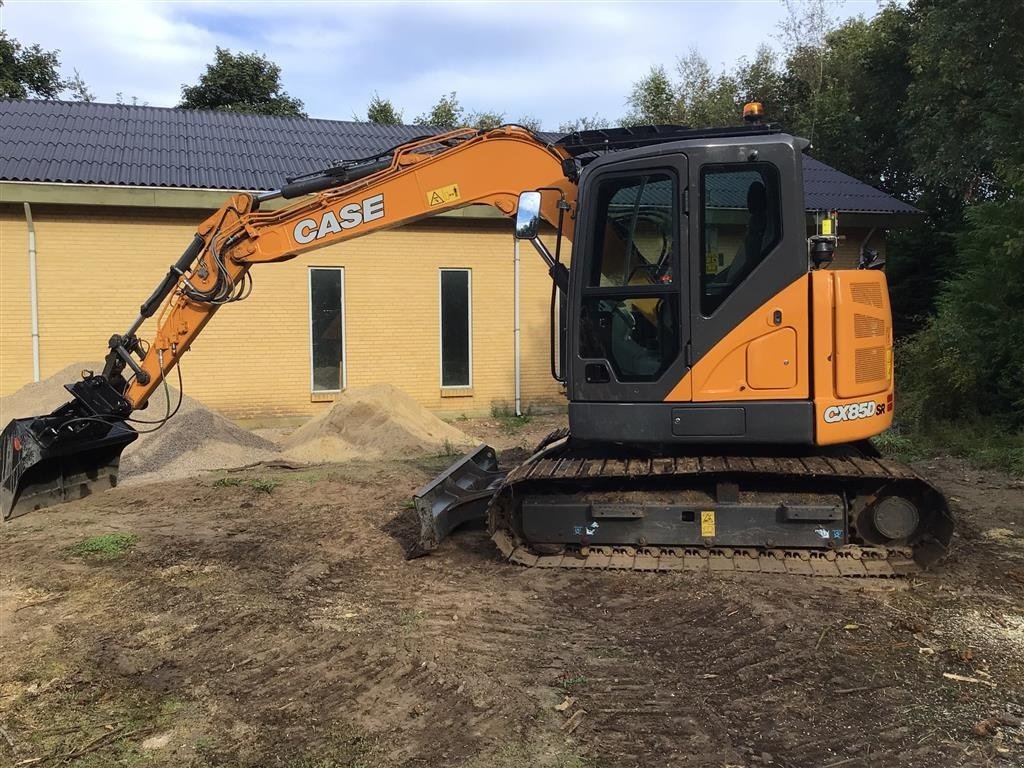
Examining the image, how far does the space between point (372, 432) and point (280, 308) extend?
3113mm

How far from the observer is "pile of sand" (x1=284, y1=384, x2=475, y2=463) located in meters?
9.72

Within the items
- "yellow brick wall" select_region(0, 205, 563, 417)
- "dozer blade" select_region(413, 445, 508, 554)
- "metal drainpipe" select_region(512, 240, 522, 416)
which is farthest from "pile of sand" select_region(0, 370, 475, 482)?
"dozer blade" select_region(413, 445, 508, 554)

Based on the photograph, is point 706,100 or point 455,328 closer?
point 455,328

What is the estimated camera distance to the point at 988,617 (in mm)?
4312

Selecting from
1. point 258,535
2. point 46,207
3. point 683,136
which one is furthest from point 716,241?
point 46,207

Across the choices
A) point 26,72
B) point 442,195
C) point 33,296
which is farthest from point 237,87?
point 442,195

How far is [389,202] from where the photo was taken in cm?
580

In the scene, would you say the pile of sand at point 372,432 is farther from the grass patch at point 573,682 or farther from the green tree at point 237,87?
the green tree at point 237,87

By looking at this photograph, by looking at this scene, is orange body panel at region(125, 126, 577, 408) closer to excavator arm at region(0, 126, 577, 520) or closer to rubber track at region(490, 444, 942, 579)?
excavator arm at region(0, 126, 577, 520)

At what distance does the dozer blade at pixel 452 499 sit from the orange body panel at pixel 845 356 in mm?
2242

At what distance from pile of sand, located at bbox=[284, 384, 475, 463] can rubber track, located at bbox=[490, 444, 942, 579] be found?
485cm

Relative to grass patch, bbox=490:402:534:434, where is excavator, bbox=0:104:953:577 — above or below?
above

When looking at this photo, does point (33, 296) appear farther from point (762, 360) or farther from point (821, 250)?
point (821, 250)

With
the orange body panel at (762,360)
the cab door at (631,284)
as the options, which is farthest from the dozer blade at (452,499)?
the orange body panel at (762,360)
